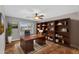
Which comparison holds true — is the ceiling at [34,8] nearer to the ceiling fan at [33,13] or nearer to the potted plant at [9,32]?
the ceiling fan at [33,13]

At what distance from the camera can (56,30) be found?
208cm

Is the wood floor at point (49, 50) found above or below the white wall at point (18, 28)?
below

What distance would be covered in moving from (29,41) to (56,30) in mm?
625

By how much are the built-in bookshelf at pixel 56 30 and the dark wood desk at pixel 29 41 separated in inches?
4.9

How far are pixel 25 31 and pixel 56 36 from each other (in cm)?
68

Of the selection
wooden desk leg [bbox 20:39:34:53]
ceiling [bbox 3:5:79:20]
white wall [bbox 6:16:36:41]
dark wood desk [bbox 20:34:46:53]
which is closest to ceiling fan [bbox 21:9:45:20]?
ceiling [bbox 3:5:79:20]

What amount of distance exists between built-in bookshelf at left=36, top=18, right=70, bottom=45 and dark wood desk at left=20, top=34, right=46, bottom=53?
13cm

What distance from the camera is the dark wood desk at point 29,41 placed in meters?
1.99

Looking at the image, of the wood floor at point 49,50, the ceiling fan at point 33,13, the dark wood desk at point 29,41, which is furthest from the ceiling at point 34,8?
the wood floor at point 49,50

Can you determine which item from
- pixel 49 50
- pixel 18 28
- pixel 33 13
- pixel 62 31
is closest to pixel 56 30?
pixel 62 31

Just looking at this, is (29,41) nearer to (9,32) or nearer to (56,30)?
(9,32)
